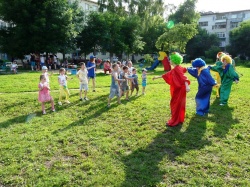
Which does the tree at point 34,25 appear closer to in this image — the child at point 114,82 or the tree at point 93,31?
the tree at point 93,31

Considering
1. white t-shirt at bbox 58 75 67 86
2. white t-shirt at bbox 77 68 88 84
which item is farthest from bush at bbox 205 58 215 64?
white t-shirt at bbox 58 75 67 86

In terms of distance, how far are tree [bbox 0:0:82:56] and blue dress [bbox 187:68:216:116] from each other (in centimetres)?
1914

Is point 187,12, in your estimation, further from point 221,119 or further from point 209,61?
point 221,119

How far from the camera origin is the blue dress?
7.08 meters

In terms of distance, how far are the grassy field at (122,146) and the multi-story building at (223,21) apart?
61975mm

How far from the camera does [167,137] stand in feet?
20.5

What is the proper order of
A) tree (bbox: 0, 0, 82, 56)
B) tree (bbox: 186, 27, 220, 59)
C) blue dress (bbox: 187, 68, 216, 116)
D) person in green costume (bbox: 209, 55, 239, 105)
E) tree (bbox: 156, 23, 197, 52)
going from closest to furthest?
blue dress (bbox: 187, 68, 216, 116), person in green costume (bbox: 209, 55, 239, 105), tree (bbox: 0, 0, 82, 56), tree (bbox: 156, 23, 197, 52), tree (bbox: 186, 27, 220, 59)

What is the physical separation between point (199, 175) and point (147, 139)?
181cm

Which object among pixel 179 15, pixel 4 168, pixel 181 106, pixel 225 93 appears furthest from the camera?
pixel 179 15

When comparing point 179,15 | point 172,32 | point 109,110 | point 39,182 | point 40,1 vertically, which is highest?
point 179,15

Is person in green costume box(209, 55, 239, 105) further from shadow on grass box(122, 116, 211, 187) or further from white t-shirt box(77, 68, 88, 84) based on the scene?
white t-shirt box(77, 68, 88, 84)

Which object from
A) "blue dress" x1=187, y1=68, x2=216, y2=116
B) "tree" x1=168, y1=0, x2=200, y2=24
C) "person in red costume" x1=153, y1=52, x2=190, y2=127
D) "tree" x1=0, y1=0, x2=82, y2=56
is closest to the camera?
"person in red costume" x1=153, y1=52, x2=190, y2=127

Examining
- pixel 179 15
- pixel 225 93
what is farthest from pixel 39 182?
pixel 179 15

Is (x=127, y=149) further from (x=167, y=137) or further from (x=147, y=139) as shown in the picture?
(x=167, y=137)
